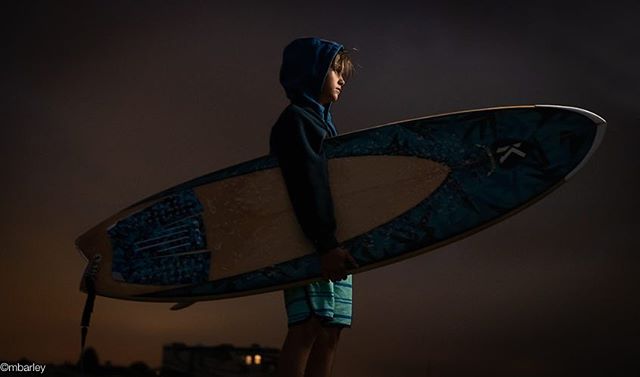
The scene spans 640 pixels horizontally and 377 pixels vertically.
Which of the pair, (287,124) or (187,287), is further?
(187,287)

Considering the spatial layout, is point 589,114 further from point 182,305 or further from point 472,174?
point 182,305

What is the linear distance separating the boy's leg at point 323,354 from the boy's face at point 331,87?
1.15 metres

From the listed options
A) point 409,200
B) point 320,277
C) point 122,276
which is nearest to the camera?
point 320,277

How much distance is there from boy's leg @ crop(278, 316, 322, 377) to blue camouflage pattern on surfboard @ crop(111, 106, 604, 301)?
0.25 metres

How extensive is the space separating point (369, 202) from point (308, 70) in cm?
71

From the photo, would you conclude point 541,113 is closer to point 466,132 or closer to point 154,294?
point 466,132

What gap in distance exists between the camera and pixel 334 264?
11.6 ft

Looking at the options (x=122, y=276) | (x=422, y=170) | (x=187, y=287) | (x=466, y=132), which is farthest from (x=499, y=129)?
(x=122, y=276)

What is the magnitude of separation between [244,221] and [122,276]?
2.47 feet

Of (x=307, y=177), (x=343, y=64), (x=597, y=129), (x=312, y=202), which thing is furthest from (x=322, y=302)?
(x=597, y=129)

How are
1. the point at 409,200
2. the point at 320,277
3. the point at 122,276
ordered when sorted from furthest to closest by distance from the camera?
the point at 122,276, the point at 409,200, the point at 320,277

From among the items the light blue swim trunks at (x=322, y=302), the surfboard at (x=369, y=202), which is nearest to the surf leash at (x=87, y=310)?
the surfboard at (x=369, y=202)

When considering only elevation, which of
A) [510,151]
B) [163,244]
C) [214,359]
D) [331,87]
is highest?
[331,87]

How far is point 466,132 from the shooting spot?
12.7 ft
